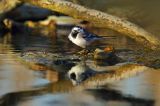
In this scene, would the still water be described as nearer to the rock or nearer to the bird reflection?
the bird reflection

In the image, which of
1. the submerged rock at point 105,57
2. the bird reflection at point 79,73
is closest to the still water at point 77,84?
the bird reflection at point 79,73

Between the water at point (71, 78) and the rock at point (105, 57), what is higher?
the rock at point (105, 57)

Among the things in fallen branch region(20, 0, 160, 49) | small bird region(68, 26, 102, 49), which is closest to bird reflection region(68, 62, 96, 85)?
small bird region(68, 26, 102, 49)

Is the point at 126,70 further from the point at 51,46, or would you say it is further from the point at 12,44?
the point at 12,44

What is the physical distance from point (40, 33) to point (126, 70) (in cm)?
774

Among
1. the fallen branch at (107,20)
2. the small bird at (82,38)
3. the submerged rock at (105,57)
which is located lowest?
the submerged rock at (105,57)

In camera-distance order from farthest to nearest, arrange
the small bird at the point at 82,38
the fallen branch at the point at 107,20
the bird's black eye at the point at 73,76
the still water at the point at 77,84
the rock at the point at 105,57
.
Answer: the fallen branch at the point at 107,20
the small bird at the point at 82,38
the rock at the point at 105,57
the bird's black eye at the point at 73,76
the still water at the point at 77,84

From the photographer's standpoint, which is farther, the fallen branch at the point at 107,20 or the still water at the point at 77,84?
the fallen branch at the point at 107,20

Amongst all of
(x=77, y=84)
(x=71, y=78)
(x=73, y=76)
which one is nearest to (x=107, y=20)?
(x=73, y=76)

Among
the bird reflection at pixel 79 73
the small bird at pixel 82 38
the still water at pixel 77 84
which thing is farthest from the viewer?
the small bird at pixel 82 38

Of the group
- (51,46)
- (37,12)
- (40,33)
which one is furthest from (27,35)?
(51,46)

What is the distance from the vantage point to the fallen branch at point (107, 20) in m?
11.6

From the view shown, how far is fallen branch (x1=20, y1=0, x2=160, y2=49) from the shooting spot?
11617 millimetres

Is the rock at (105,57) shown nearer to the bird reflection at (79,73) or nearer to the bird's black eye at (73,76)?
the bird reflection at (79,73)
